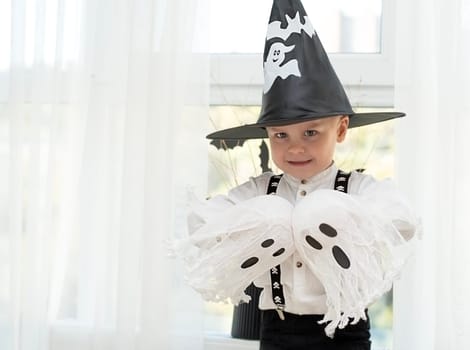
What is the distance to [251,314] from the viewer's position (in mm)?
1409

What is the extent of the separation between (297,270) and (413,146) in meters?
0.45

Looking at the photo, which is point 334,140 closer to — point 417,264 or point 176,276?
point 417,264

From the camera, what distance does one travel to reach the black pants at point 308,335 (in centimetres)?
95

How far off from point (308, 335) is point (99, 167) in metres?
0.61

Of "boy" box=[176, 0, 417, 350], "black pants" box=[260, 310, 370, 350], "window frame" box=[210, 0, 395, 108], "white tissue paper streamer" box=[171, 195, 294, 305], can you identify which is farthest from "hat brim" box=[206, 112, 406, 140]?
"window frame" box=[210, 0, 395, 108]

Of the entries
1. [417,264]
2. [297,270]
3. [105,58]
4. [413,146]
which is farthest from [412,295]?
[105,58]

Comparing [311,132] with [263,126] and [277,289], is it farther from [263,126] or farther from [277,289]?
[277,289]

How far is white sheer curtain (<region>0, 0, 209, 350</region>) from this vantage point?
1.35m

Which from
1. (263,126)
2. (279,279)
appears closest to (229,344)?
(279,279)

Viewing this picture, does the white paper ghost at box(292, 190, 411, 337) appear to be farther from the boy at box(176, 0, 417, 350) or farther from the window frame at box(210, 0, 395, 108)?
the window frame at box(210, 0, 395, 108)

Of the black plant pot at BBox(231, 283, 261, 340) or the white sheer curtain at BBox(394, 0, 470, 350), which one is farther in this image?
the black plant pot at BBox(231, 283, 261, 340)

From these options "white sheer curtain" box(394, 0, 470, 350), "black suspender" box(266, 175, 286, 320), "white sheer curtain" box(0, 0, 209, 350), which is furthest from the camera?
"white sheer curtain" box(0, 0, 209, 350)

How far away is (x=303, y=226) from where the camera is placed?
2.74 feet

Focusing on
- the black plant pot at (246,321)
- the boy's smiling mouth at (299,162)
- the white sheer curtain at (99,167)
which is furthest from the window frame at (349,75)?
the boy's smiling mouth at (299,162)
